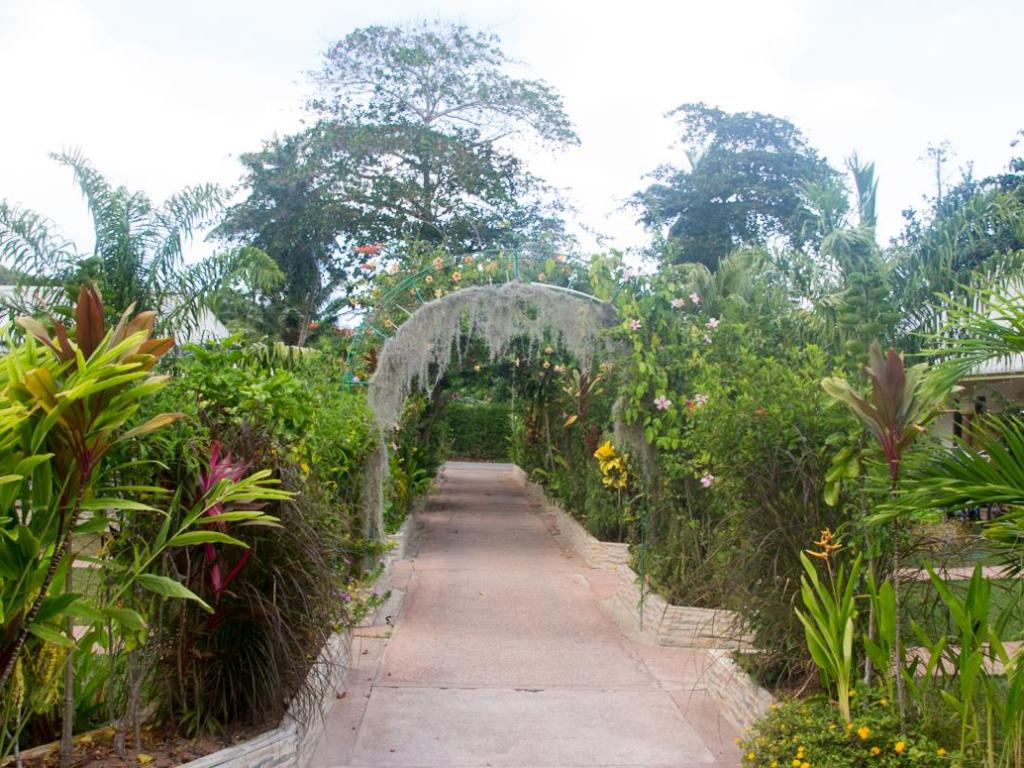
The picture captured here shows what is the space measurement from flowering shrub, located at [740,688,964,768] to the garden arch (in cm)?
458

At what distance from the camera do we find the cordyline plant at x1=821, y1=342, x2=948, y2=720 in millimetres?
3924

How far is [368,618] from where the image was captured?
25.7ft

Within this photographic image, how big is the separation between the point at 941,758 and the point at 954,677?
73cm

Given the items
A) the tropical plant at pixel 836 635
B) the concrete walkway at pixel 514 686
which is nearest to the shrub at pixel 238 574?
the concrete walkway at pixel 514 686

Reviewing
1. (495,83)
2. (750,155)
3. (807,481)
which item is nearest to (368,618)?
(807,481)

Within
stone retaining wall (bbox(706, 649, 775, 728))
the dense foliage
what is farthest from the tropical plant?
stone retaining wall (bbox(706, 649, 775, 728))

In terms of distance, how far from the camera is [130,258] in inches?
284

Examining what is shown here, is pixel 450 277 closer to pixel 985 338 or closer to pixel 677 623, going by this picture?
pixel 677 623

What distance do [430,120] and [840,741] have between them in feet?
68.1

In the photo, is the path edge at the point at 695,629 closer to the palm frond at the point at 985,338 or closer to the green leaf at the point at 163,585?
the palm frond at the point at 985,338

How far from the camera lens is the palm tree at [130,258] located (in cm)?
696

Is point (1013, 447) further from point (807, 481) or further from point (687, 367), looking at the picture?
point (687, 367)

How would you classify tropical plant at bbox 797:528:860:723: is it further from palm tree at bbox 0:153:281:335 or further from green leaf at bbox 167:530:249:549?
palm tree at bbox 0:153:281:335

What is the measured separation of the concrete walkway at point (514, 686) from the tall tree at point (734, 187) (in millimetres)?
19161
